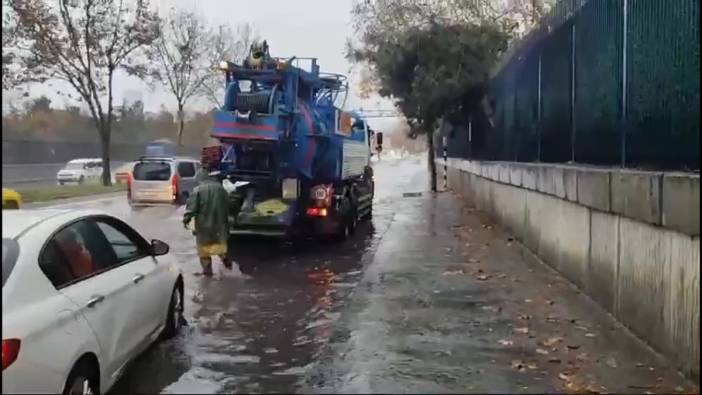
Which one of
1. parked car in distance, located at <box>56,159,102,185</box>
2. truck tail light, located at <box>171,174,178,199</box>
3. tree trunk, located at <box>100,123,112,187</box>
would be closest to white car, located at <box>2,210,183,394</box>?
truck tail light, located at <box>171,174,178,199</box>

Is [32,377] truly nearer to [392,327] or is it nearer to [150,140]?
[392,327]

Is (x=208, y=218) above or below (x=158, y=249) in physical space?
below

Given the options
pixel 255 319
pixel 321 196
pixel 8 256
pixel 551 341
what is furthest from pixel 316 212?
pixel 8 256

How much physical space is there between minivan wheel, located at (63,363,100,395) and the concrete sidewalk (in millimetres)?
1569

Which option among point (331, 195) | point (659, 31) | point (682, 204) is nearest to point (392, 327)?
point (682, 204)

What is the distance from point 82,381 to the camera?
4.77m

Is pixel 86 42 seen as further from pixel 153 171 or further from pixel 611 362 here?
pixel 611 362

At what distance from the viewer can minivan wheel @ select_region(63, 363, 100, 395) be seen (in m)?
4.58

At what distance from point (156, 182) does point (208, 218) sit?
14390 millimetres

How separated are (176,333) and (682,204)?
450cm

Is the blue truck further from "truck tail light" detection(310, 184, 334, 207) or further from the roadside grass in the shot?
the roadside grass

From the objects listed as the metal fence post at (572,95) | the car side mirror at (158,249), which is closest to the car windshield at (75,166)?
the metal fence post at (572,95)

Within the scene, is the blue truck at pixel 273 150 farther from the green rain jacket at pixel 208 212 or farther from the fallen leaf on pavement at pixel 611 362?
the fallen leaf on pavement at pixel 611 362

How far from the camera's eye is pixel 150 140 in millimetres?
56594
